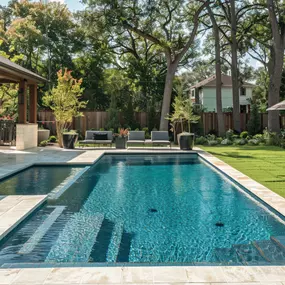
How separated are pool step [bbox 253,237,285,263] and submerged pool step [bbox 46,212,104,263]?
6.13 ft

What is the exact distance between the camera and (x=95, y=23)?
66.5 ft

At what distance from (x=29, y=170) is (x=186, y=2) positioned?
16696 millimetres

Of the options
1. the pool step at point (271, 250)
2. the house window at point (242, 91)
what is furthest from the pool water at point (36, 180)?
the house window at point (242, 91)

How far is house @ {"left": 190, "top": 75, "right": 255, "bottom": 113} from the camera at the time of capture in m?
35.2

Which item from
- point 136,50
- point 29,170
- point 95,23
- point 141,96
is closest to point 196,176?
point 29,170

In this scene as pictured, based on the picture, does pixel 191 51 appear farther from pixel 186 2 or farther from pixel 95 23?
pixel 95 23

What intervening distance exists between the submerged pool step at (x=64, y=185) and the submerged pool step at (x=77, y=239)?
1290 millimetres

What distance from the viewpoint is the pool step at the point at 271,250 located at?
3273 millimetres

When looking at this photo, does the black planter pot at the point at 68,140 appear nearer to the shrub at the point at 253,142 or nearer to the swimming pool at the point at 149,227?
the swimming pool at the point at 149,227

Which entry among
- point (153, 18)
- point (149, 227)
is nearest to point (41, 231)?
point (149, 227)

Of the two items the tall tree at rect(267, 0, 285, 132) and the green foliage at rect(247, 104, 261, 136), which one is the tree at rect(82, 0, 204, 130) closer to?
the tall tree at rect(267, 0, 285, 132)

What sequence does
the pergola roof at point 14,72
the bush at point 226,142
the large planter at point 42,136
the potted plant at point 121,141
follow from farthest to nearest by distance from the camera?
the bush at point 226,142
the large planter at point 42,136
the potted plant at point 121,141
the pergola roof at point 14,72

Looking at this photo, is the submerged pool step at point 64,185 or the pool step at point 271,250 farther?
the submerged pool step at point 64,185

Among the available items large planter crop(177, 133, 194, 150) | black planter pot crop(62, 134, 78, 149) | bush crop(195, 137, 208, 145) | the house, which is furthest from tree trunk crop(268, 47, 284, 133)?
the house
